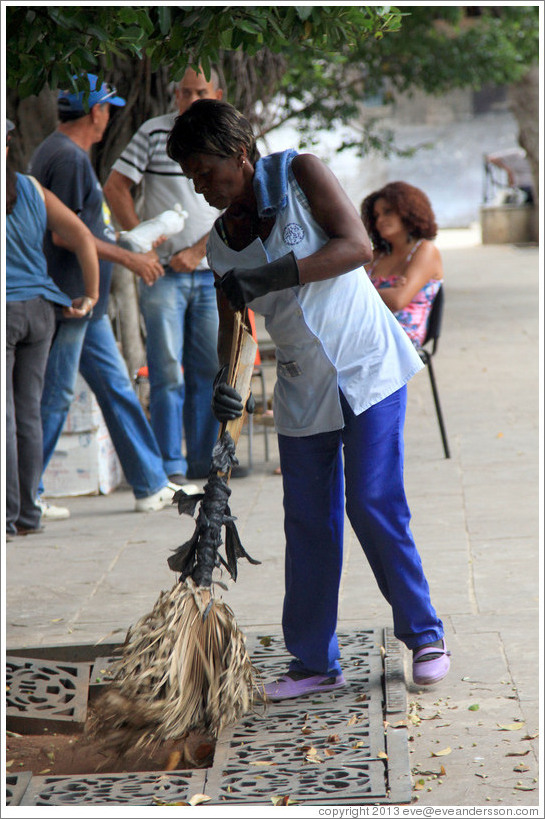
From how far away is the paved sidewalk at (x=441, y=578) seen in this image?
311 cm

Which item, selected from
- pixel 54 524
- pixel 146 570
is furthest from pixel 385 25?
pixel 54 524

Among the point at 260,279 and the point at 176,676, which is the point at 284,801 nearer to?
the point at 176,676

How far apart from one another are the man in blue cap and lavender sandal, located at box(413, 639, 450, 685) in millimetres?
2707

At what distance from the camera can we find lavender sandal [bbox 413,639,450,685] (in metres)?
3.48

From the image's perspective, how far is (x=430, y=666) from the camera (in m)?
3.47

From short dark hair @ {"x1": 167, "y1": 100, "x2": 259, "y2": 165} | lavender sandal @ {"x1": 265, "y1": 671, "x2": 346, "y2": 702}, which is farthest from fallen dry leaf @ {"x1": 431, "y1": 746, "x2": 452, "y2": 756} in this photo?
short dark hair @ {"x1": 167, "y1": 100, "x2": 259, "y2": 165}

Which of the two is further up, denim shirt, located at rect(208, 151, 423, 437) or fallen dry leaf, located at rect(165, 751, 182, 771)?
denim shirt, located at rect(208, 151, 423, 437)

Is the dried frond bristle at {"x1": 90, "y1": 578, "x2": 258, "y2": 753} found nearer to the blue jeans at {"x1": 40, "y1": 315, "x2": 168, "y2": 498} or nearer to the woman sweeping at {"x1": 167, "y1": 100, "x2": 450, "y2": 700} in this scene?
the woman sweeping at {"x1": 167, "y1": 100, "x2": 450, "y2": 700}

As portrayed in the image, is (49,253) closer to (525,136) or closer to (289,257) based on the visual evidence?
(289,257)

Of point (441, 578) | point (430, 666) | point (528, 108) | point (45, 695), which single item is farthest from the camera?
point (528, 108)

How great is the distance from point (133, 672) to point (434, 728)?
36.2 inches

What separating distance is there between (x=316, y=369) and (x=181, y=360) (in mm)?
3216

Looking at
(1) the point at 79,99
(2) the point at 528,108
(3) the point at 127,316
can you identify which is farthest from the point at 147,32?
(2) the point at 528,108

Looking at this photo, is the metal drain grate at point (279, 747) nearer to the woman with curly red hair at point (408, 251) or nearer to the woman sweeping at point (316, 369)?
the woman sweeping at point (316, 369)
